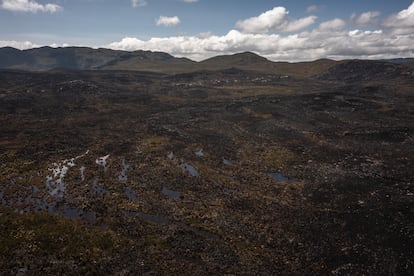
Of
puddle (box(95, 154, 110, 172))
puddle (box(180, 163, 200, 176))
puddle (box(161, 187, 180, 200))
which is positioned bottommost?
puddle (box(161, 187, 180, 200))

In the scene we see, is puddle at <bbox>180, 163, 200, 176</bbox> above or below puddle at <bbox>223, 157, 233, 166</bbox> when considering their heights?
below

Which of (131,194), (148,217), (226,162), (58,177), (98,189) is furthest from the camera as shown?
(226,162)

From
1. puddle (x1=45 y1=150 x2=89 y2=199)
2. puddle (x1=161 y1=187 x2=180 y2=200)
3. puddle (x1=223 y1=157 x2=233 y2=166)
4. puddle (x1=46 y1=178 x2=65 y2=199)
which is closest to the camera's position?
puddle (x1=46 y1=178 x2=65 y2=199)

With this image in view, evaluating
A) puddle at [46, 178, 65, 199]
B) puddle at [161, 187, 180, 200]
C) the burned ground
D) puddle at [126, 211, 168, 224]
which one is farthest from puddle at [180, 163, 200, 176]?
puddle at [46, 178, 65, 199]

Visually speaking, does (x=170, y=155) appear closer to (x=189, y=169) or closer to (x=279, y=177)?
(x=189, y=169)

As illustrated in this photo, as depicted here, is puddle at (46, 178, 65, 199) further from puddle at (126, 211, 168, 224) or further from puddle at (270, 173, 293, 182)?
puddle at (270, 173, 293, 182)

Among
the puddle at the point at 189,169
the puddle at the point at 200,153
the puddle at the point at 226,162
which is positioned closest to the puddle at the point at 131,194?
the puddle at the point at 189,169

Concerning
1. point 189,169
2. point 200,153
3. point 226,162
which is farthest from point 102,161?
point 226,162
